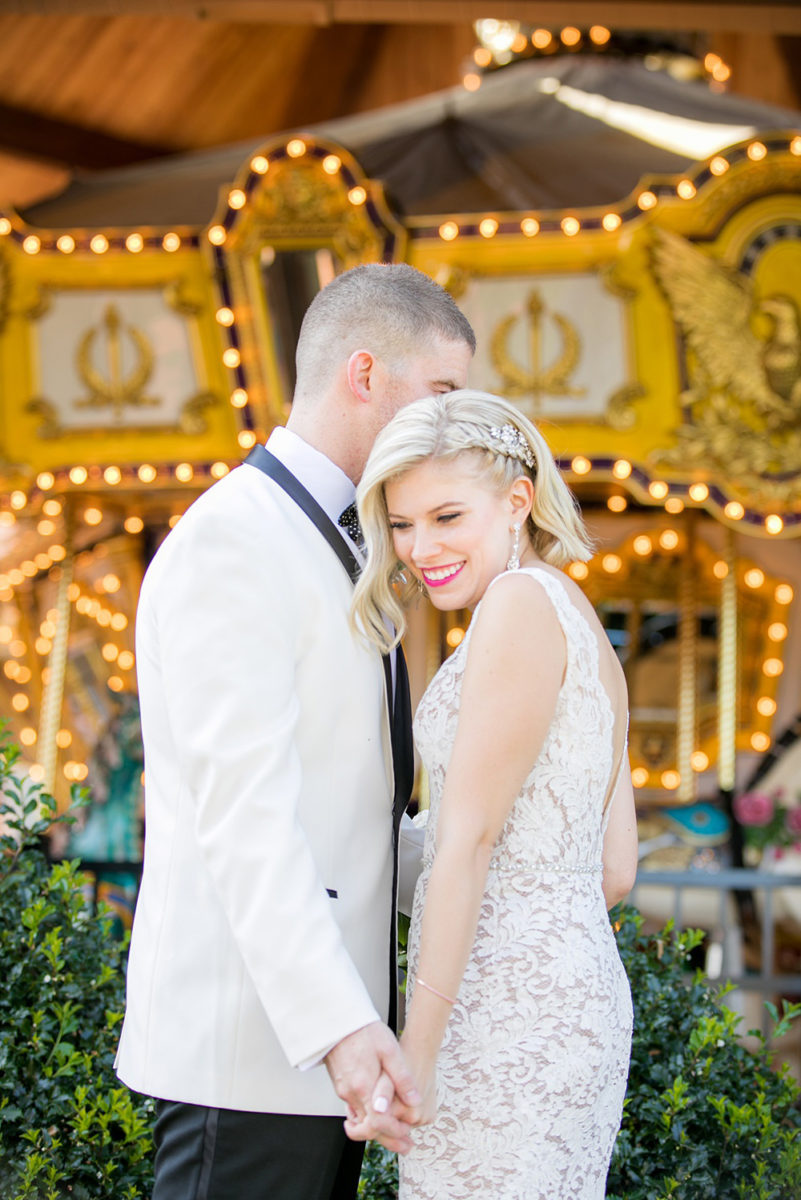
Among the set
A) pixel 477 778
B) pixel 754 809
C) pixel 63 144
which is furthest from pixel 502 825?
pixel 63 144

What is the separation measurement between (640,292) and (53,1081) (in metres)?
4.28

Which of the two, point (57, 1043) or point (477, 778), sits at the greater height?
point (477, 778)

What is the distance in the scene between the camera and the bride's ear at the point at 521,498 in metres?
1.81

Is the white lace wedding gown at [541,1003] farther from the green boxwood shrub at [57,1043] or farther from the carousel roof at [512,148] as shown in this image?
the carousel roof at [512,148]

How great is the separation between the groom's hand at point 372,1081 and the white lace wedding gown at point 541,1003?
0.50ft

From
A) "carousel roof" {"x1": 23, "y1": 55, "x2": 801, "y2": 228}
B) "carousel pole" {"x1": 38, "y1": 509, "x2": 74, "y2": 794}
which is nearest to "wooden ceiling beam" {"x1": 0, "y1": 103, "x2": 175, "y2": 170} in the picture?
"carousel roof" {"x1": 23, "y1": 55, "x2": 801, "y2": 228}

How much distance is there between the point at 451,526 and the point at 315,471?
9.3 inches

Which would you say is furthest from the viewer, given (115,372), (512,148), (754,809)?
(754,809)

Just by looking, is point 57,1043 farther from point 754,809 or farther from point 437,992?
point 754,809

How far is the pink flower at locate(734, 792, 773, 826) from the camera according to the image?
21.5 ft

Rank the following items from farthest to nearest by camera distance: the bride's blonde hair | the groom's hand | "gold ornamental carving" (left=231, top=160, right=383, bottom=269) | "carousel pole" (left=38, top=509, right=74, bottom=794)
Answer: "carousel pole" (left=38, top=509, right=74, bottom=794) < "gold ornamental carving" (left=231, top=160, right=383, bottom=269) < the bride's blonde hair < the groom's hand

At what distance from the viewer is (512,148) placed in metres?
6.18

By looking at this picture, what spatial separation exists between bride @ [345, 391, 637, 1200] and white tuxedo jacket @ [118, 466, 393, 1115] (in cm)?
8

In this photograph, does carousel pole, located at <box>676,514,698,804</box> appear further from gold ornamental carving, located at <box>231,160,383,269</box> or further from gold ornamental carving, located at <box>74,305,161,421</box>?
gold ornamental carving, located at <box>74,305,161,421</box>
